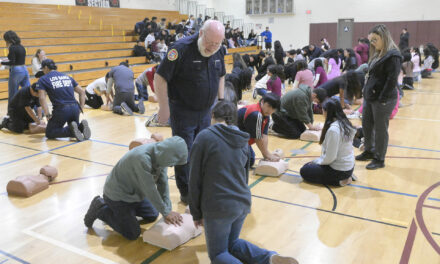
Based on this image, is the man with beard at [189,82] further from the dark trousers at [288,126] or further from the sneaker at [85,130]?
the sneaker at [85,130]

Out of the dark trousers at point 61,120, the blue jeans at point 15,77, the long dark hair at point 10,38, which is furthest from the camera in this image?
the blue jeans at point 15,77

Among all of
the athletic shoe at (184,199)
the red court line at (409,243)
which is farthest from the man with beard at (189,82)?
the red court line at (409,243)

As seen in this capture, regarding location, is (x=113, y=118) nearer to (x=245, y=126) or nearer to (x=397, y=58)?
(x=245, y=126)

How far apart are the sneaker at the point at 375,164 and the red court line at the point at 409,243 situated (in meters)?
1.29

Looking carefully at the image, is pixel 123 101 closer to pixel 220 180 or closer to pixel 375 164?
pixel 375 164

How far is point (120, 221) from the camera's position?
2984 mm

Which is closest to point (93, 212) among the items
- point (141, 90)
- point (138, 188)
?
point (138, 188)

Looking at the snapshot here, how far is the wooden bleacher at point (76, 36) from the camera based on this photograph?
40.3 ft

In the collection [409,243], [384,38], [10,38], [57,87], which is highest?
[10,38]

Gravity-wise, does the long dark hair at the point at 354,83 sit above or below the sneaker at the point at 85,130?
above

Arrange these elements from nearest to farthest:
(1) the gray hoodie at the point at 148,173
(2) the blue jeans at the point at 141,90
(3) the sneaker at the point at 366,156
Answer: (1) the gray hoodie at the point at 148,173, (3) the sneaker at the point at 366,156, (2) the blue jeans at the point at 141,90

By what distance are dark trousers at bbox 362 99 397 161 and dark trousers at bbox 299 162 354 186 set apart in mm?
768

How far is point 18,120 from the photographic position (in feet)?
20.4

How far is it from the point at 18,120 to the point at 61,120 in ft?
3.18
